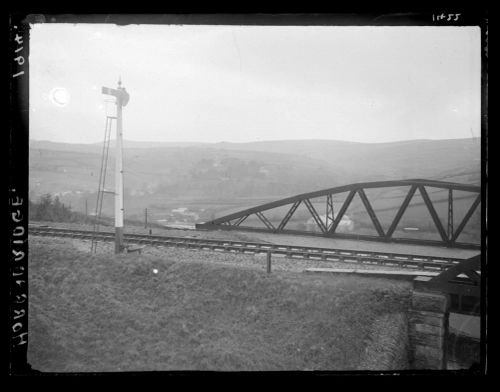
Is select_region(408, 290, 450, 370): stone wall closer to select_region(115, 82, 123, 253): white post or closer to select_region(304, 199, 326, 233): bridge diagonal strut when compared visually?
select_region(304, 199, 326, 233): bridge diagonal strut

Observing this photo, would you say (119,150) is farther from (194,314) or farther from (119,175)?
(194,314)

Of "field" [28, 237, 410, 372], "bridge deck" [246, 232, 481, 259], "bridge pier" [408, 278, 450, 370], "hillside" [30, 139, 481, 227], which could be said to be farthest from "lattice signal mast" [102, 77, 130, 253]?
"hillside" [30, 139, 481, 227]

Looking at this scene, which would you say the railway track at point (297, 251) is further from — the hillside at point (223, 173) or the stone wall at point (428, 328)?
the hillside at point (223, 173)

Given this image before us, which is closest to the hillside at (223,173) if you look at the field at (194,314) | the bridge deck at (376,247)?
the bridge deck at (376,247)

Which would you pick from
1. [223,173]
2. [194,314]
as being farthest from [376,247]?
[223,173]

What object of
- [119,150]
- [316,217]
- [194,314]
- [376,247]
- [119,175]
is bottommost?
[194,314]
